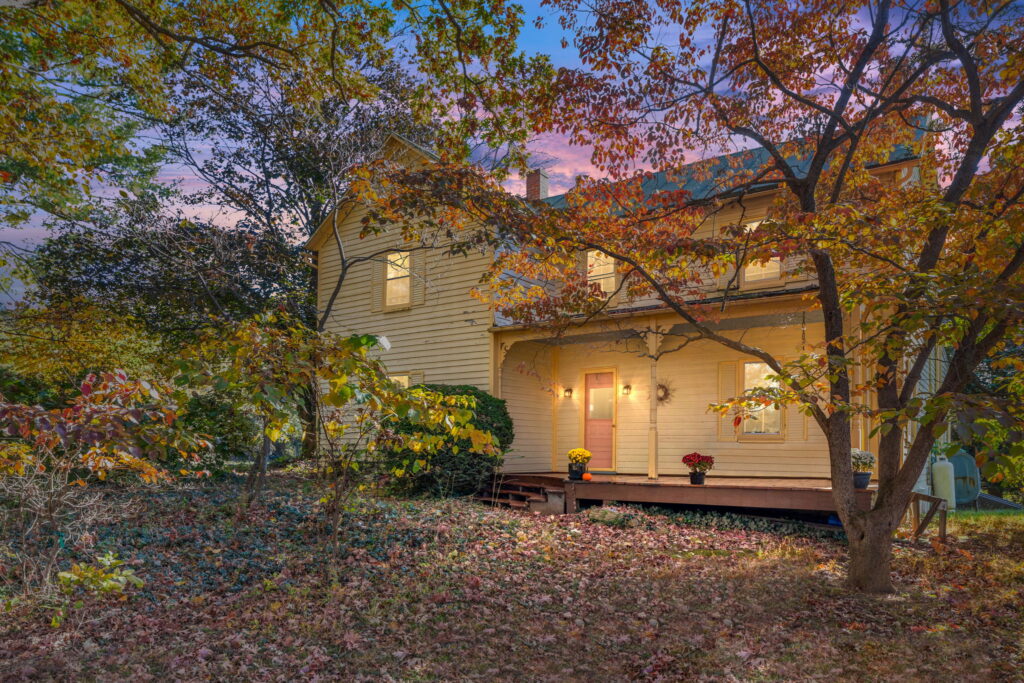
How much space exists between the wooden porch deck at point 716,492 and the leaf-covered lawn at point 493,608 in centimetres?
74

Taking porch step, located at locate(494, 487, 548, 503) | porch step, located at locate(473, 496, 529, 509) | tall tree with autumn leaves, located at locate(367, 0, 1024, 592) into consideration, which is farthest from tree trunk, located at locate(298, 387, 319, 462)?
porch step, located at locate(494, 487, 548, 503)

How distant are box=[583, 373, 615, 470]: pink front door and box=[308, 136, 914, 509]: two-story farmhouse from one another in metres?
0.02

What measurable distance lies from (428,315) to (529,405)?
2.94m

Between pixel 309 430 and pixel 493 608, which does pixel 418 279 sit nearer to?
pixel 309 430

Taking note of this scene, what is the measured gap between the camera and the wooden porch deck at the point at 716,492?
994 centimetres

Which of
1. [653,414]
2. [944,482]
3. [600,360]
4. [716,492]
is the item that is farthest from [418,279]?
[944,482]

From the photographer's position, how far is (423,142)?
54.6 ft

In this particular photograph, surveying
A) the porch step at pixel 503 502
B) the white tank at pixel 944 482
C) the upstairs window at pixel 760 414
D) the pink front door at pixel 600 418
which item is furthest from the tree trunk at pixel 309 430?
A: the white tank at pixel 944 482

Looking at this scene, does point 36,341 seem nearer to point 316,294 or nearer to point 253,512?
point 316,294

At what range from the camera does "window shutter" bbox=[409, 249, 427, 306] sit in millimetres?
14867

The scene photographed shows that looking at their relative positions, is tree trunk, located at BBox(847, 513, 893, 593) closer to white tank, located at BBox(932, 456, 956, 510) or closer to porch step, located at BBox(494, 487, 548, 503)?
porch step, located at BBox(494, 487, 548, 503)

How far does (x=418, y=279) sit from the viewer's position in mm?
15016

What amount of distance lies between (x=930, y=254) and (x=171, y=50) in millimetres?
8024

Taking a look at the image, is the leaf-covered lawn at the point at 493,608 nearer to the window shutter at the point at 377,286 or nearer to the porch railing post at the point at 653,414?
the porch railing post at the point at 653,414
